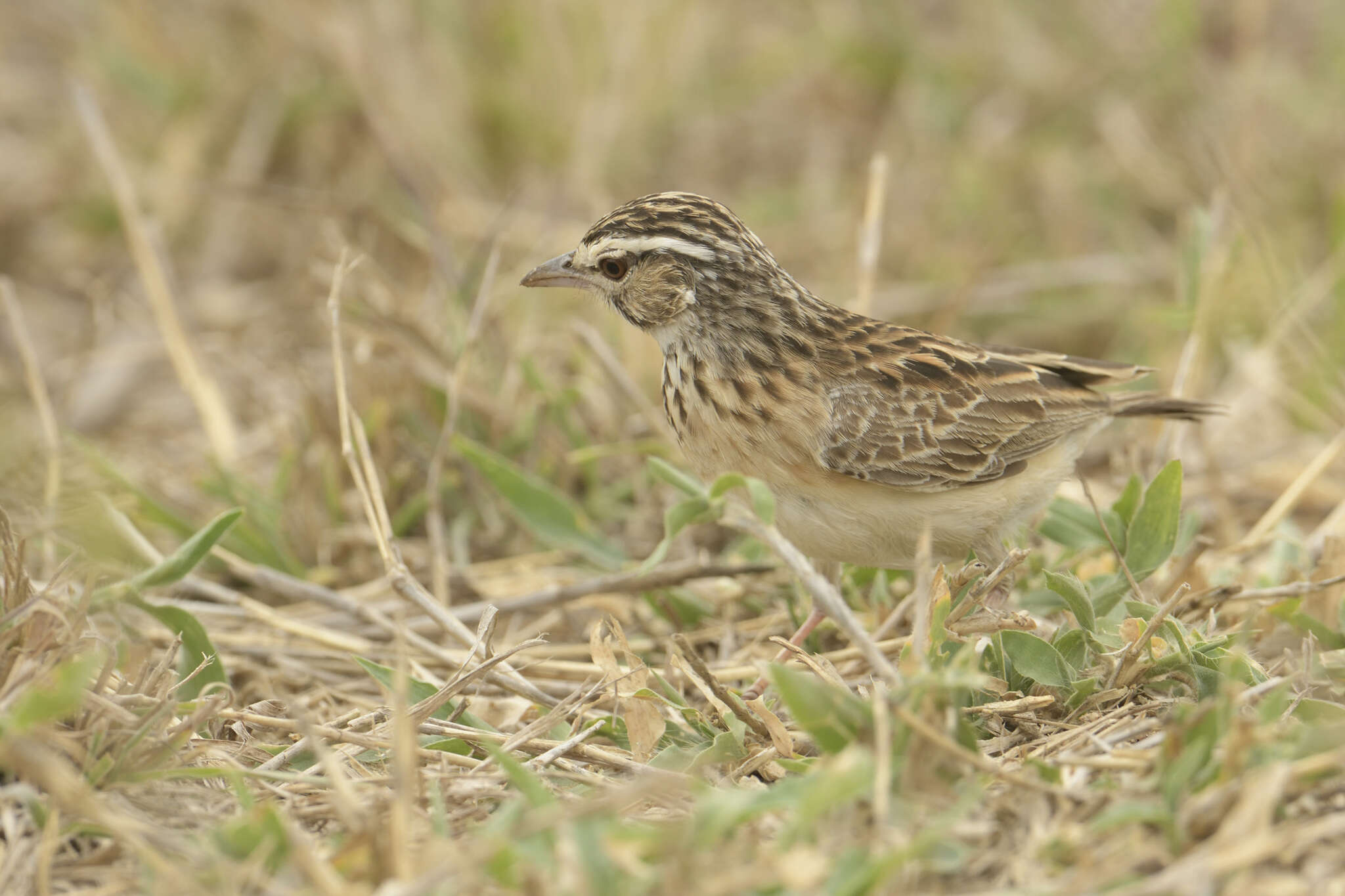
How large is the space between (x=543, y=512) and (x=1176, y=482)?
2.64m

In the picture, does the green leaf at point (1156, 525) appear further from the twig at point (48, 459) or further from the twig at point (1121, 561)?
the twig at point (48, 459)

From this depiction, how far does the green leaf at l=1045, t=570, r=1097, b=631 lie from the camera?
4203mm

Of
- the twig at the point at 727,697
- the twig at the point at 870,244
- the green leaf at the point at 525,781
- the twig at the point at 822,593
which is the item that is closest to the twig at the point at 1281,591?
the twig at the point at 822,593

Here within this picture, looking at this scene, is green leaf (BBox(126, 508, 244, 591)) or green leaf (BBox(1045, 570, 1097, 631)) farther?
green leaf (BBox(126, 508, 244, 591))

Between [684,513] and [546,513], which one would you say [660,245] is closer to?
[546,513]

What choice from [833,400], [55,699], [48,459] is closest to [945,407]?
[833,400]

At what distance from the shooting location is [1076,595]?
4227 millimetres

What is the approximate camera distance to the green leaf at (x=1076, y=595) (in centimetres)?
420

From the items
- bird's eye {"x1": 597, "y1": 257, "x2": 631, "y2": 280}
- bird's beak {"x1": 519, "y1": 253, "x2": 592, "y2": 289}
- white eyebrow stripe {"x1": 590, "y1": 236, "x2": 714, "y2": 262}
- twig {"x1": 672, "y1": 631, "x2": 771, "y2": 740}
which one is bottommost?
twig {"x1": 672, "y1": 631, "x2": 771, "y2": 740}

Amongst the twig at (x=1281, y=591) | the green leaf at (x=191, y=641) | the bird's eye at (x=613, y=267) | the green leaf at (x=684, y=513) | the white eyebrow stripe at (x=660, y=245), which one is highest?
the white eyebrow stripe at (x=660, y=245)

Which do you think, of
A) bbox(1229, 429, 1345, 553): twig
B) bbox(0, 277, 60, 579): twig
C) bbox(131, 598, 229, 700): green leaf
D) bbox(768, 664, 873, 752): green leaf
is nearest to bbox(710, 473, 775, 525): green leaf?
bbox(768, 664, 873, 752): green leaf

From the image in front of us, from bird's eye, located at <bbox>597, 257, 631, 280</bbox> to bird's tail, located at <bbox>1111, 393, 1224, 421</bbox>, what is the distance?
208cm

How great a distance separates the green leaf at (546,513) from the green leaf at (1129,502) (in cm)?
211

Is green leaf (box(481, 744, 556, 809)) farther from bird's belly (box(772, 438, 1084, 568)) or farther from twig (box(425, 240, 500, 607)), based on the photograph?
twig (box(425, 240, 500, 607))
